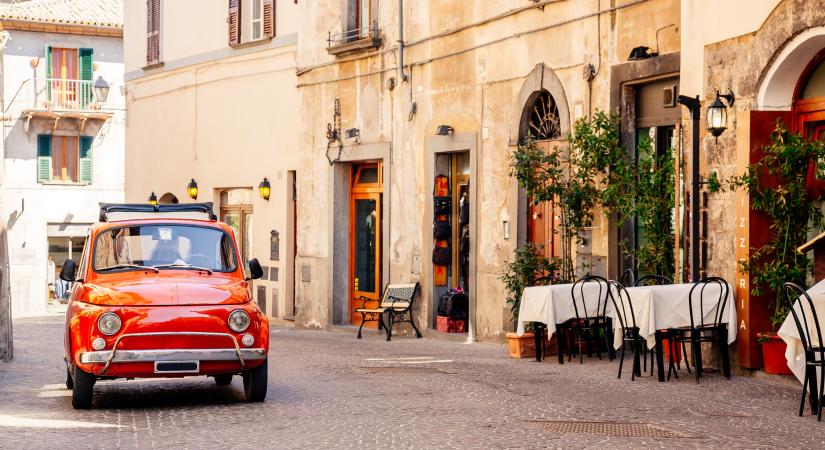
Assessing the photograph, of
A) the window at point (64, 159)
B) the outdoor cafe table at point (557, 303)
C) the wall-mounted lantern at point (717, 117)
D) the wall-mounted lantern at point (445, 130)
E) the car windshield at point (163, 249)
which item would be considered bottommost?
the outdoor cafe table at point (557, 303)

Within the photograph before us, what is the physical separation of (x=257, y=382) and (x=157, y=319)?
1.05 m

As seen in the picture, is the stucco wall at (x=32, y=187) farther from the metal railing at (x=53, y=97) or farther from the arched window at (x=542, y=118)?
the arched window at (x=542, y=118)

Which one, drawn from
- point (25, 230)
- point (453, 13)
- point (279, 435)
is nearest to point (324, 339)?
point (453, 13)

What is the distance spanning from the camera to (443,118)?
2089 centimetres

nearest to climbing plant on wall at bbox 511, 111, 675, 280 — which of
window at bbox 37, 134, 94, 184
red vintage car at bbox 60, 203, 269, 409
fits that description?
red vintage car at bbox 60, 203, 269, 409

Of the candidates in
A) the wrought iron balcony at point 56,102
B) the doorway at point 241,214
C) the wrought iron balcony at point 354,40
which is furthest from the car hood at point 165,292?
the wrought iron balcony at point 56,102

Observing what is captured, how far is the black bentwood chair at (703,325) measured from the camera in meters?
13.0

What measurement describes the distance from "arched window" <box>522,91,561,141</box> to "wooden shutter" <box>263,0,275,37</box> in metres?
9.96

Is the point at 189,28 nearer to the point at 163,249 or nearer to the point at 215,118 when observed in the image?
the point at 215,118

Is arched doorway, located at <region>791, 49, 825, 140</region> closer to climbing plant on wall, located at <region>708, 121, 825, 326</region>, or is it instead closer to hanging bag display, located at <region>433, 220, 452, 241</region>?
climbing plant on wall, located at <region>708, 121, 825, 326</region>

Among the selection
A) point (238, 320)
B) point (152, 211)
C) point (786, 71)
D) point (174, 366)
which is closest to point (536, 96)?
point (786, 71)

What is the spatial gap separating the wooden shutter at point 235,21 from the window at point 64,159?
774 inches

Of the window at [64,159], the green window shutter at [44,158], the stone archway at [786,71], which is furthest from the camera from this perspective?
the window at [64,159]

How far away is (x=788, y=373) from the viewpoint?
12805 mm
